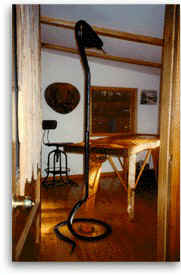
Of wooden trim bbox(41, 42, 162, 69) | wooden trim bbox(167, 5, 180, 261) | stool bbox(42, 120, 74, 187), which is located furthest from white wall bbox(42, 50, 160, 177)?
wooden trim bbox(167, 5, 180, 261)

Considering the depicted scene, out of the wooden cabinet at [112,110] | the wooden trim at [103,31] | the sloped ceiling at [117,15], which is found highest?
the sloped ceiling at [117,15]

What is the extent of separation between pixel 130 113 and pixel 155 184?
76.5 inches

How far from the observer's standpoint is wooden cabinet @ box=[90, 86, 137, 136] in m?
5.59

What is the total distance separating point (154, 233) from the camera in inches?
107

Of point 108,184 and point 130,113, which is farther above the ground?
point 130,113

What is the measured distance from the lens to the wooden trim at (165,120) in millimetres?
1153

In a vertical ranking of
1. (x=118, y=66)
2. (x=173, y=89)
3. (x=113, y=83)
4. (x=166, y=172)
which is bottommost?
(x=166, y=172)

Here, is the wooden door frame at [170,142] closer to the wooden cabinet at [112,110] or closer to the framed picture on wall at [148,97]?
the wooden cabinet at [112,110]

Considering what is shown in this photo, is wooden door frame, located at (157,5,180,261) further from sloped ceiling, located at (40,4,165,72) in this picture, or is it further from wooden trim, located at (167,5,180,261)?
sloped ceiling, located at (40,4,165,72)

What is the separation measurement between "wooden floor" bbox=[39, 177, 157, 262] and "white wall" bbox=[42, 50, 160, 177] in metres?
1.25

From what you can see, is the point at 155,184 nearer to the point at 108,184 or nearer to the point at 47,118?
the point at 108,184

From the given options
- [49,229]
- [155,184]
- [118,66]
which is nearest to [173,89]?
[49,229]

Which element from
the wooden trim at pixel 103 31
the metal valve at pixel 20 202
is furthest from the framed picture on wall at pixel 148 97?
the metal valve at pixel 20 202

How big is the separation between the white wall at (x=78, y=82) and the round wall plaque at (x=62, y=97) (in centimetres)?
9
